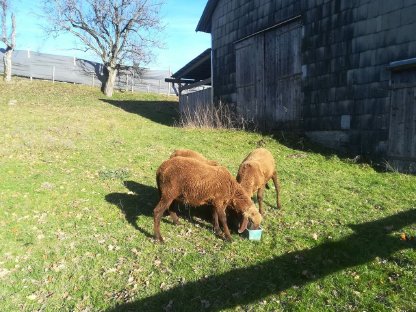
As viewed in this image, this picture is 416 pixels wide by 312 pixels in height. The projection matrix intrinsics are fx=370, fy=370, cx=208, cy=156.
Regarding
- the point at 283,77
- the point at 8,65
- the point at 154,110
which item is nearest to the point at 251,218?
the point at 283,77

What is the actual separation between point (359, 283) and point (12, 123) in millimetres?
15560

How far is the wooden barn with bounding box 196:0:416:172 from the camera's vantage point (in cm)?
1098

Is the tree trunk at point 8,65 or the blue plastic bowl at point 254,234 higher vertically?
the tree trunk at point 8,65

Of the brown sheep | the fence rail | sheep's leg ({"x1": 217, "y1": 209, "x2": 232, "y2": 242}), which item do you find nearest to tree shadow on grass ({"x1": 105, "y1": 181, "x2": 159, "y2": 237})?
the brown sheep

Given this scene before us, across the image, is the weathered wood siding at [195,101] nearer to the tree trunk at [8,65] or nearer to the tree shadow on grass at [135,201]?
the tree shadow on grass at [135,201]

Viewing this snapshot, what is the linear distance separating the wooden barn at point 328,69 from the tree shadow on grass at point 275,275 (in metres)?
5.51

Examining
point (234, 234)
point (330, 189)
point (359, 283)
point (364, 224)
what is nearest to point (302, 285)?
point (359, 283)

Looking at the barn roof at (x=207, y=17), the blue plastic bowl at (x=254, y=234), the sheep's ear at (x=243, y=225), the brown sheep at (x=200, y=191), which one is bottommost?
the blue plastic bowl at (x=254, y=234)

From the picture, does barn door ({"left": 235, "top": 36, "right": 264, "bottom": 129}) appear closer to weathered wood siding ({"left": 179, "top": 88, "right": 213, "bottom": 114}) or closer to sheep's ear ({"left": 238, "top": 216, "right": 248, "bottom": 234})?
weathered wood siding ({"left": 179, "top": 88, "right": 213, "bottom": 114})

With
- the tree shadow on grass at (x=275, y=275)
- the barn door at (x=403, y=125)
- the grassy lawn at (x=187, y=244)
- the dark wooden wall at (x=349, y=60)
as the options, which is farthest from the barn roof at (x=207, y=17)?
the tree shadow on grass at (x=275, y=275)

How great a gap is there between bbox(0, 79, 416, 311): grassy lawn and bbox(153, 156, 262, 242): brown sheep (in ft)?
1.58

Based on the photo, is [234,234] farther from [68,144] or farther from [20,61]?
[20,61]

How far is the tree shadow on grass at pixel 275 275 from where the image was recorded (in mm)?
4891

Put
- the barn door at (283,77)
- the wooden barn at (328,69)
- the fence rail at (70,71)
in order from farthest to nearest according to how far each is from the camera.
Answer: the fence rail at (70,71) → the barn door at (283,77) → the wooden barn at (328,69)
